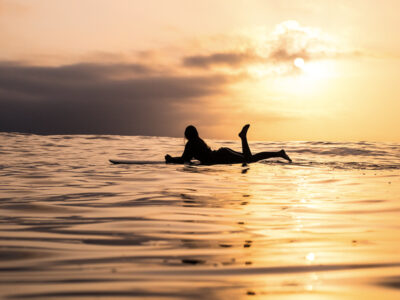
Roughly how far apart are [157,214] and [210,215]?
2.10 ft

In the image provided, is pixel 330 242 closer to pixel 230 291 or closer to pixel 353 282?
pixel 353 282

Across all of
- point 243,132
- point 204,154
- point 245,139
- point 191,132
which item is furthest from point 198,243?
point 245,139

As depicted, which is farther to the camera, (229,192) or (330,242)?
(229,192)

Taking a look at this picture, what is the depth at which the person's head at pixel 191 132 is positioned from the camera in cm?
1252

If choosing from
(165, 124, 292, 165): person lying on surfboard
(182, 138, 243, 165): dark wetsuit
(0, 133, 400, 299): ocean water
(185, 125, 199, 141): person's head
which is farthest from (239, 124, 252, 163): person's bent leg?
(0, 133, 400, 299): ocean water

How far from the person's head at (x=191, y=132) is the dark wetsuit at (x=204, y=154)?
0.47 feet

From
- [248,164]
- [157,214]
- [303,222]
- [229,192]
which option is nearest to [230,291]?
[303,222]

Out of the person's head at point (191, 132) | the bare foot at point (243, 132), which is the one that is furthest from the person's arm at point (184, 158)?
the bare foot at point (243, 132)

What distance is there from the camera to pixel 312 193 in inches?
279

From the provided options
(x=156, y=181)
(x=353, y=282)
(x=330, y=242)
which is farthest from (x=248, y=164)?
(x=353, y=282)

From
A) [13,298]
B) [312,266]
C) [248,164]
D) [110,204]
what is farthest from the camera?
[248,164]

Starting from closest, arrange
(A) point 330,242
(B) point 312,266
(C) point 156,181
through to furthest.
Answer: (B) point 312,266 < (A) point 330,242 < (C) point 156,181

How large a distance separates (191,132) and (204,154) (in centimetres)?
84

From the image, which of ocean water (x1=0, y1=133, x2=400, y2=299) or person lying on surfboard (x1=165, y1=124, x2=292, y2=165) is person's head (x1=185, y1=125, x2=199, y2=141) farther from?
ocean water (x1=0, y1=133, x2=400, y2=299)
